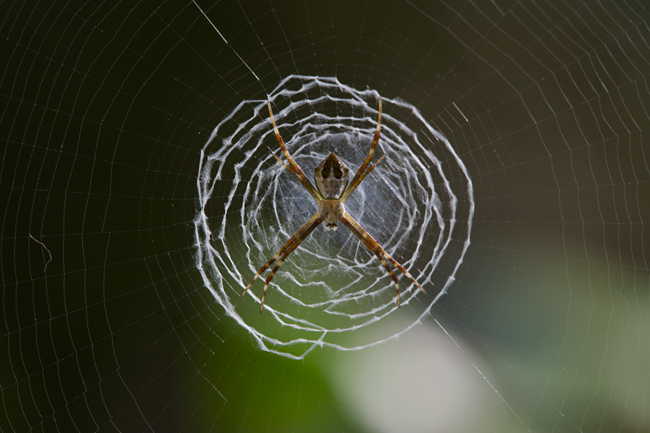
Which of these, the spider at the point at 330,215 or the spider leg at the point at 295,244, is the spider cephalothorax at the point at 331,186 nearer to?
the spider at the point at 330,215

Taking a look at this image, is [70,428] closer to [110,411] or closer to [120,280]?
[110,411]

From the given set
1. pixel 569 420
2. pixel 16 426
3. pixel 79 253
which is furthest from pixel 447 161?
pixel 16 426

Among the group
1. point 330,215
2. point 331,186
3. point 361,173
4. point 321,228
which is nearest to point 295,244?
point 330,215

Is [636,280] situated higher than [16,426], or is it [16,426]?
[636,280]

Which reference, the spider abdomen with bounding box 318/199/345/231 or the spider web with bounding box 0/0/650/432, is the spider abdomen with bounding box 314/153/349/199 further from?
the spider web with bounding box 0/0/650/432

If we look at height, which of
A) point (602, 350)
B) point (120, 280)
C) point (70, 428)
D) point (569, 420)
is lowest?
point (70, 428)

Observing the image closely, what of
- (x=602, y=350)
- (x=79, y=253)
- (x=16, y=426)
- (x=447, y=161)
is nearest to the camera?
(x=16, y=426)

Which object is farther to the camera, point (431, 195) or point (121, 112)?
point (431, 195)

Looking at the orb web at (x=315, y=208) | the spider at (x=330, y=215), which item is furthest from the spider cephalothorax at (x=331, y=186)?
the orb web at (x=315, y=208)

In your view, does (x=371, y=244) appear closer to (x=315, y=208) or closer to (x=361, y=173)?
(x=361, y=173)
